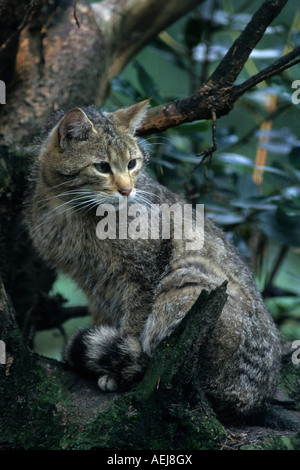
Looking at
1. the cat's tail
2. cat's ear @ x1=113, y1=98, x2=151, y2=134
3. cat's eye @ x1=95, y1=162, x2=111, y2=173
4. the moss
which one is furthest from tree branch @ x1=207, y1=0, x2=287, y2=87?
the moss

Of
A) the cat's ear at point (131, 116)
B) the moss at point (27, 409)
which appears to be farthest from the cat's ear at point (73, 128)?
the moss at point (27, 409)

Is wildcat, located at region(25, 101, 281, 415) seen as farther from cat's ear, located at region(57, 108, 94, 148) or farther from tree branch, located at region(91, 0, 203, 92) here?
tree branch, located at region(91, 0, 203, 92)

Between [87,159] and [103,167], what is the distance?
0.36ft

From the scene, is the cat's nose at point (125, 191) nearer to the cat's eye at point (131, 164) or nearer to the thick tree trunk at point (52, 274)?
the cat's eye at point (131, 164)

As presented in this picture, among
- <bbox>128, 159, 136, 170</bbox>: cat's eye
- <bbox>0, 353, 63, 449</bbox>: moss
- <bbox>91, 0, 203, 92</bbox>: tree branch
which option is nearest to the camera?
<bbox>0, 353, 63, 449</bbox>: moss

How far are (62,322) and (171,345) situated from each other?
2.06 metres

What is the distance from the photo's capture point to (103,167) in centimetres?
296

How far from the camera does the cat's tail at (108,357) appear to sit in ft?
8.51

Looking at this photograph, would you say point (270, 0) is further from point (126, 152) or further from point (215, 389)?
point (215, 389)

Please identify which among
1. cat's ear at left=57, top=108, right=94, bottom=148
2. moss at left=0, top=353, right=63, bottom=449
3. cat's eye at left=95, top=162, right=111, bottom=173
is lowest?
moss at left=0, top=353, right=63, bottom=449

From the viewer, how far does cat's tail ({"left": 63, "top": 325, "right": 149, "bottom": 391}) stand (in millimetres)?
2594

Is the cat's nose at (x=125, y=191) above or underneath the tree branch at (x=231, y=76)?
underneath

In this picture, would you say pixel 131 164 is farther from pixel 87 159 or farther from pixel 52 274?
pixel 52 274
